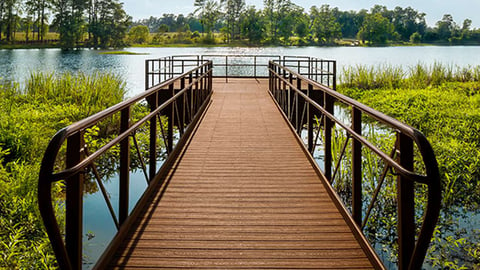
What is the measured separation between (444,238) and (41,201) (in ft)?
15.9

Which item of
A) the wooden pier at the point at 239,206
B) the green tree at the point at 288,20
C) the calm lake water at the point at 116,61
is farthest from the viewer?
the green tree at the point at 288,20

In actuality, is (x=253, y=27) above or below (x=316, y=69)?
above

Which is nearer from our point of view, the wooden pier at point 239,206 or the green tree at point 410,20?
the wooden pier at point 239,206

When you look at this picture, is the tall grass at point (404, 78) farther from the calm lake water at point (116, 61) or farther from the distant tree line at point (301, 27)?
the distant tree line at point (301, 27)

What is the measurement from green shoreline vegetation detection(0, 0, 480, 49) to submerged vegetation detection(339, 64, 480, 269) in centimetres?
5131

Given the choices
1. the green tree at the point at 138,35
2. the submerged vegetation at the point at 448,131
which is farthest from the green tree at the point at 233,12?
the submerged vegetation at the point at 448,131

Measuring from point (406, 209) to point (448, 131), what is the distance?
23.7 feet

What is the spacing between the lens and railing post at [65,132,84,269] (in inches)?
90.4

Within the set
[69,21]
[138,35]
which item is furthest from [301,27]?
[69,21]

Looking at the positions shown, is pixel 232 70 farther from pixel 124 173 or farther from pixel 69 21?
pixel 69 21

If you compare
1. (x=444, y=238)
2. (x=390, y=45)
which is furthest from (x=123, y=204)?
(x=390, y=45)

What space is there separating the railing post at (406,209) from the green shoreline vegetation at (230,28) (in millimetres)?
62579

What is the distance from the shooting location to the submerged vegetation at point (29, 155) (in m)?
4.14

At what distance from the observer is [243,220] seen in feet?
11.5
